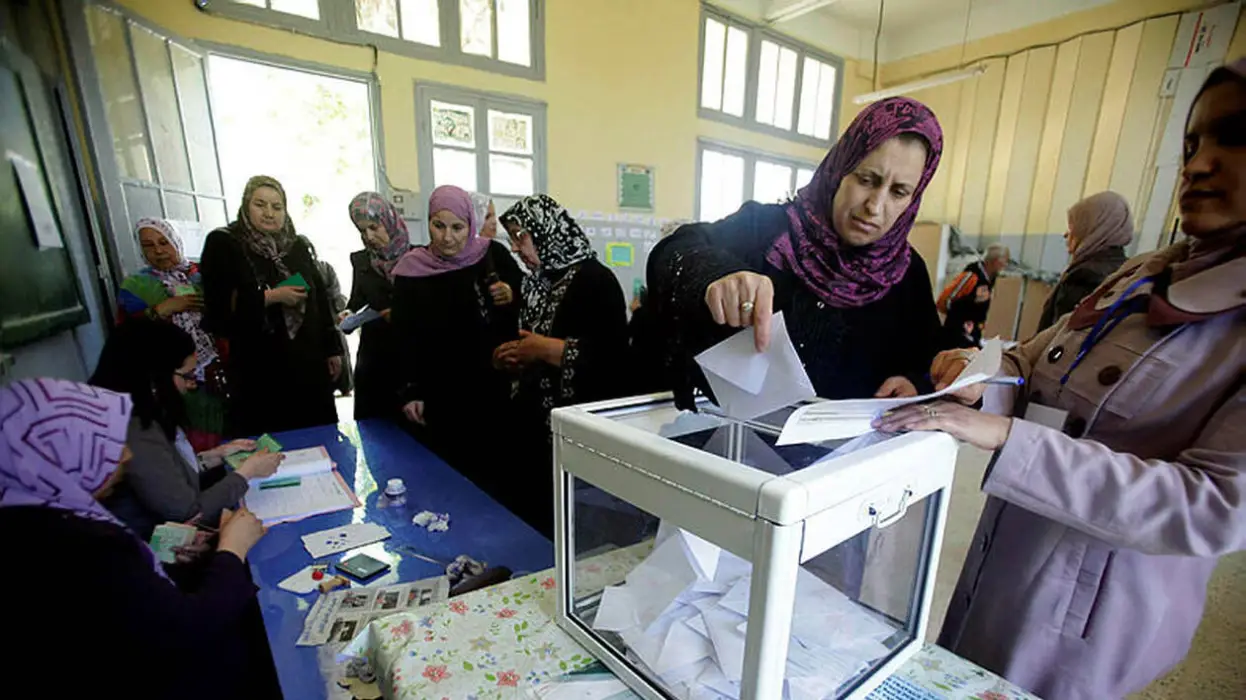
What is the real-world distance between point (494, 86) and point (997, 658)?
414 cm

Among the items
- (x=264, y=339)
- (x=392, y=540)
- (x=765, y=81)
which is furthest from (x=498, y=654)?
(x=765, y=81)

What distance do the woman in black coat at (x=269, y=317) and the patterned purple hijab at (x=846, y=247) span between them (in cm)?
178

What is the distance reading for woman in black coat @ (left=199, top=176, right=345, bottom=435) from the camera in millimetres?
1785

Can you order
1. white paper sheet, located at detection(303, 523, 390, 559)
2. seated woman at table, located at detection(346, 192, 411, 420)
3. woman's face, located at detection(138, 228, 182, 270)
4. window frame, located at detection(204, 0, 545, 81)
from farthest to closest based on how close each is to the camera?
window frame, located at detection(204, 0, 545, 81) → seated woman at table, located at detection(346, 192, 411, 420) → woman's face, located at detection(138, 228, 182, 270) → white paper sheet, located at detection(303, 523, 390, 559)

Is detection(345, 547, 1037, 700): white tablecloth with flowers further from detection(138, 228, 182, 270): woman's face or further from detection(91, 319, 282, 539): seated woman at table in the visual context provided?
detection(138, 228, 182, 270): woman's face

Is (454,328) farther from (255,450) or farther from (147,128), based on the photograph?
(147,128)

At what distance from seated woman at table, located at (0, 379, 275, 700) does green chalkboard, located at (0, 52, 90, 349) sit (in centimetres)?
6

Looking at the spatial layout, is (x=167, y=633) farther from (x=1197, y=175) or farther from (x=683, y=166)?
(x=683, y=166)

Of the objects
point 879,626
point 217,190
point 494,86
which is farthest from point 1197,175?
point 494,86

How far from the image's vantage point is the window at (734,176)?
16.9 ft

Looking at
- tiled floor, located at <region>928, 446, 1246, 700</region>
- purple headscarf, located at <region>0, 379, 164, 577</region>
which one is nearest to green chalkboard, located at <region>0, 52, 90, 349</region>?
purple headscarf, located at <region>0, 379, 164, 577</region>

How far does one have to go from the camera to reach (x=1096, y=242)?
2.39 m

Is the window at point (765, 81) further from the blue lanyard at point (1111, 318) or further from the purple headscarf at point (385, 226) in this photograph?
the blue lanyard at point (1111, 318)

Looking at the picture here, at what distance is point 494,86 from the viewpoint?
3.79 m
